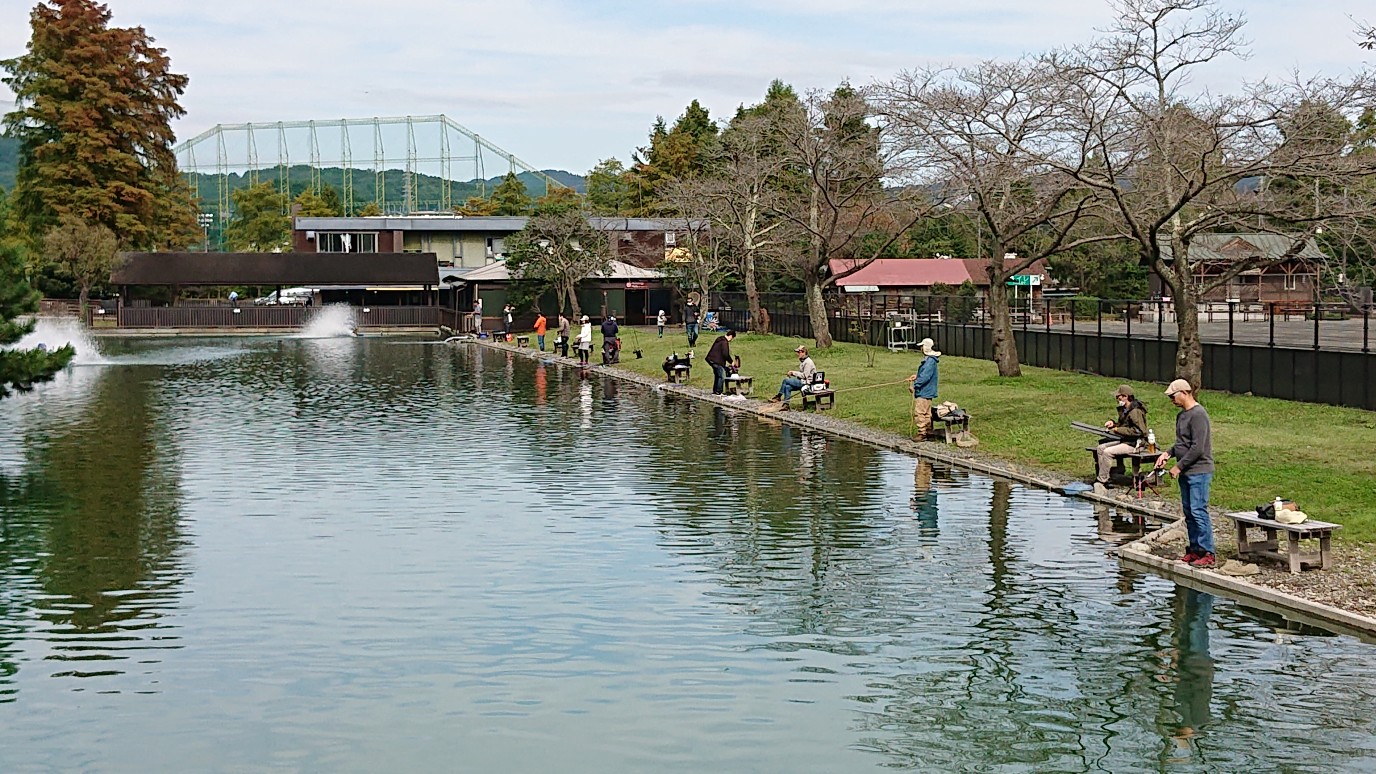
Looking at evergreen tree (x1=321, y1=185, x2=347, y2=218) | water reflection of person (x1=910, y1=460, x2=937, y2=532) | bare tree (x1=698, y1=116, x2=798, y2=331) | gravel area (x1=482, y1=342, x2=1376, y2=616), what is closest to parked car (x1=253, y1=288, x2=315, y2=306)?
evergreen tree (x1=321, y1=185, x2=347, y2=218)

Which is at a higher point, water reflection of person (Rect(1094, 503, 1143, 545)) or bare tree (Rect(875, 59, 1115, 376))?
bare tree (Rect(875, 59, 1115, 376))

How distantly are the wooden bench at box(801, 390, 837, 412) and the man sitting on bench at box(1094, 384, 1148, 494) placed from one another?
44.3 ft

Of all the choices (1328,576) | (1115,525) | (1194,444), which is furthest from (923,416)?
(1328,576)

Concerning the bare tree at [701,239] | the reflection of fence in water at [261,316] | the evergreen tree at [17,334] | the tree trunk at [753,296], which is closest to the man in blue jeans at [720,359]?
the evergreen tree at [17,334]

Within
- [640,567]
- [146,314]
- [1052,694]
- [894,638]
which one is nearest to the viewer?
[1052,694]

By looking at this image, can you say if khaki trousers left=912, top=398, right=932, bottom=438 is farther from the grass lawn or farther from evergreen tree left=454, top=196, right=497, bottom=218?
evergreen tree left=454, top=196, right=497, bottom=218

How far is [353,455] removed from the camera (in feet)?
91.1

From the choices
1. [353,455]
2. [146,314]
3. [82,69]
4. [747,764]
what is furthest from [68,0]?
[747,764]

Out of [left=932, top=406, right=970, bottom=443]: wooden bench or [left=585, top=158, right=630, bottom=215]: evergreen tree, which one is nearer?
[left=932, top=406, right=970, bottom=443]: wooden bench

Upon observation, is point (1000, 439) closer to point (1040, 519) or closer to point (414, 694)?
point (1040, 519)

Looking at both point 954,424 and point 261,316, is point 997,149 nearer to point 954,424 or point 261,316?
point 954,424

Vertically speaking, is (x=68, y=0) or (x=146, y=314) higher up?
(x=68, y=0)

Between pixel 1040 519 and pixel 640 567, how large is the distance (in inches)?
242

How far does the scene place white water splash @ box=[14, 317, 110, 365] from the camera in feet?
199
